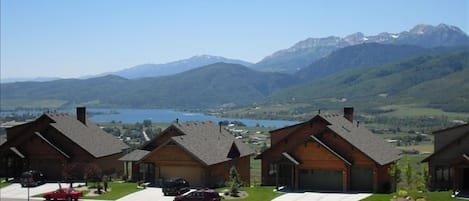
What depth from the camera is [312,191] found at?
5122 cm

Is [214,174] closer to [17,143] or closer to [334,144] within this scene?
[334,144]

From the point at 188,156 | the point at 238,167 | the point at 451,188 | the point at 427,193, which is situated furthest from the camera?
the point at 238,167

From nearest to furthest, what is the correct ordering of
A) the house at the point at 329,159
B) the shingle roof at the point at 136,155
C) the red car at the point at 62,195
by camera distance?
the red car at the point at 62,195 → the house at the point at 329,159 → the shingle roof at the point at 136,155

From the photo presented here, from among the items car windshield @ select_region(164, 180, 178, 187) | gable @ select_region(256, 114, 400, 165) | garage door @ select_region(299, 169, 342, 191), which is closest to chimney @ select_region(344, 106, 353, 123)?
gable @ select_region(256, 114, 400, 165)

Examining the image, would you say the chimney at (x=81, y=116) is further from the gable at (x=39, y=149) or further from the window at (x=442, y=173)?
the window at (x=442, y=173)

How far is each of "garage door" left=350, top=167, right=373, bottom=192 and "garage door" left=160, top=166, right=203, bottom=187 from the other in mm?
11665

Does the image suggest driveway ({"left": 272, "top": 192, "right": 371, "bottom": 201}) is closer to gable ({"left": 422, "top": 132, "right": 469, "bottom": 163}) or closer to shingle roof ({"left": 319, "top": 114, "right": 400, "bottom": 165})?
shingle roof ({"left": 319, "top": 114, "right": 400, "bottom": 165})

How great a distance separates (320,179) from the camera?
5212 cm

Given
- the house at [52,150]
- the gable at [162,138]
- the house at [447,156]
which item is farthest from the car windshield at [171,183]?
the house at [447,156]

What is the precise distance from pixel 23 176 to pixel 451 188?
107ft

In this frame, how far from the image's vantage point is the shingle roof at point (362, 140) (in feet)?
169

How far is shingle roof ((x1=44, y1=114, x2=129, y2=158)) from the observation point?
6191cm

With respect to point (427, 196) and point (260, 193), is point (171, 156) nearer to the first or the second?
point (260, 193)

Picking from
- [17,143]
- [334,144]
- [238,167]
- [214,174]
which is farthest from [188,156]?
[17,143]
